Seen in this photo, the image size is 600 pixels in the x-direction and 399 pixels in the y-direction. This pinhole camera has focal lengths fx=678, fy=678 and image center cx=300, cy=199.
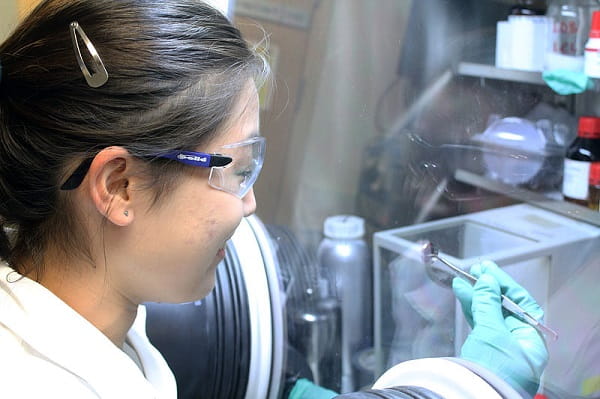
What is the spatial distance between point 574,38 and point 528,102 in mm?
211

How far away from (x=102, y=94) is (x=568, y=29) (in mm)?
1207

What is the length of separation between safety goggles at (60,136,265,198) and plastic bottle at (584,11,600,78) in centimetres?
83

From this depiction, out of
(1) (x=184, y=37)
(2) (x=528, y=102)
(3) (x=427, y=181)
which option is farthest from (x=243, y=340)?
(2) (x=528, y=102)

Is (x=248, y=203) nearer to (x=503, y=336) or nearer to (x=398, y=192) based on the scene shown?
(x=503, y=336)

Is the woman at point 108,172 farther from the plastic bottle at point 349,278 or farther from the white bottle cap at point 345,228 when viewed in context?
the white bottle cap at point 345,228

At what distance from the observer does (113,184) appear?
0.88m

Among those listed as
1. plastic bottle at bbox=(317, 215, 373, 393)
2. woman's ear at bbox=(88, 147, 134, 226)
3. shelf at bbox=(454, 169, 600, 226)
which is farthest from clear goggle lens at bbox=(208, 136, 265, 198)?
plastic bottle at bbox=(317, 215, 373, 393)

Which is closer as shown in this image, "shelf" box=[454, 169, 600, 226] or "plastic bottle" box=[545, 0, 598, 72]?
"shelf" box=[454, 169, 600, 226]

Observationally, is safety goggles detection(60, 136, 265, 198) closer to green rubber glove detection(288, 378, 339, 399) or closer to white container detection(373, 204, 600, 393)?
white container detection(373, 204, 600, 393)

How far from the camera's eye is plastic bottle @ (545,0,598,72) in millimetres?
1586

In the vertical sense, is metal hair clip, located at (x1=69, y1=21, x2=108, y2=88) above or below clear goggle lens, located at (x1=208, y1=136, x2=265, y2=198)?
above

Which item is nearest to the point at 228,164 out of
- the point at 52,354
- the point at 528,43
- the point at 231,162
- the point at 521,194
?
the point at 231,162

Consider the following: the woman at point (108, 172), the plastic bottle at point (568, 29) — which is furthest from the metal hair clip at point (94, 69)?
the plastic bottle at point (568, 29)

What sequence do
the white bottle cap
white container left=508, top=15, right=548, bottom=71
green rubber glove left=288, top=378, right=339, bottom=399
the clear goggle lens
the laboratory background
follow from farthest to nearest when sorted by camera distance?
the white bottle cap, white container left=508, top=15, right=548, bottom=71, green rubber glove left=288, top=378, right=339, bottom=399, the laboratory background, the clear goggle lens
